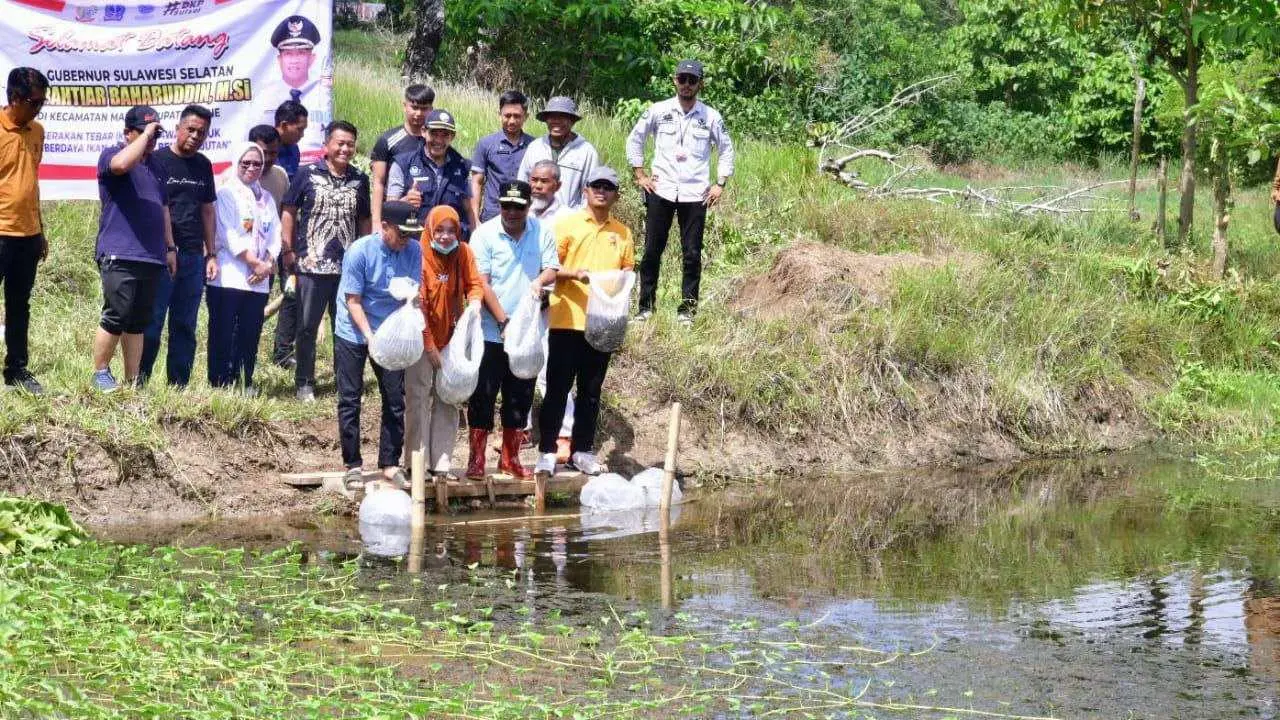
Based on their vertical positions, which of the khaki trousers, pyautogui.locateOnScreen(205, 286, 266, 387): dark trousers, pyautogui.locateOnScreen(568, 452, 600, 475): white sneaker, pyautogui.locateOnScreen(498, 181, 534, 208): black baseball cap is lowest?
pyautogui.locateOnScreen(568, 452, 600, 475): white sneaker

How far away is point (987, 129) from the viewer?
2753 cm

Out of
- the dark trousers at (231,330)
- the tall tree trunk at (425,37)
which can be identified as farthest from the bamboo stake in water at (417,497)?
the tall tree trunk at (425,37)

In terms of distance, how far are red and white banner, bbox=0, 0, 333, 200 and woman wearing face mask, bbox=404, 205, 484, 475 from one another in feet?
7.42

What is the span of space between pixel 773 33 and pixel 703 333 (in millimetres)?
10082

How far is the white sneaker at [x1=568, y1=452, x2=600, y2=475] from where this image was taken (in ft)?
35.9

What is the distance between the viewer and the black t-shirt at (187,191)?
→ 33.9 feet

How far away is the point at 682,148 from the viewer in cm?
1248

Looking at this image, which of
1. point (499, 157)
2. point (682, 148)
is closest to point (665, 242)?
point (682, 148)

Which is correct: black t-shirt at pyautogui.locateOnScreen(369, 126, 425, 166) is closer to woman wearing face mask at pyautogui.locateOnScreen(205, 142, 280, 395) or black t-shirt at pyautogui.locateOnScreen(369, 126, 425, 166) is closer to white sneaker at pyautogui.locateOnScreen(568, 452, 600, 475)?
woman wearing face mask at pyautogui.locateOnScreen(205, 142, 280, 395)

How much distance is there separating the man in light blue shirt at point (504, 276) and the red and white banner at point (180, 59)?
2171 mm

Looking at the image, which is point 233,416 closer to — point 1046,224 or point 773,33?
point 1046,224

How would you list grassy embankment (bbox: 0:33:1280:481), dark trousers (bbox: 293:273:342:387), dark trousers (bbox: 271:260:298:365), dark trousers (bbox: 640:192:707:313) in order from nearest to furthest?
dark trousers (bbox: 293:273:342:387) → dark trousers (bbox: 271:260:298:365) → grassy embankment (bbox: 0:33:1280:481) → dark trousers (bbox: 640:192:707:313)

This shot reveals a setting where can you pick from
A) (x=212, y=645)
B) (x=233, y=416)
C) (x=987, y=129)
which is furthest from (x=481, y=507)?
(x=987, y=129)

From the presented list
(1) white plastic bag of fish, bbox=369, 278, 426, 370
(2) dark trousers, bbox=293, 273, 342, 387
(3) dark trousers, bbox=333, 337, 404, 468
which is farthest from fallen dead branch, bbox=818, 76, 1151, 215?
(1) white plastic bag of fish, bbox=369, 278, 426, 370
